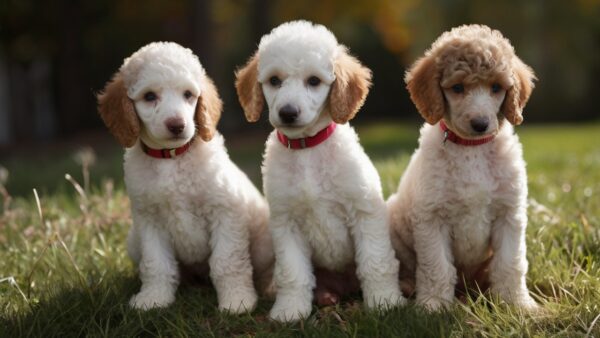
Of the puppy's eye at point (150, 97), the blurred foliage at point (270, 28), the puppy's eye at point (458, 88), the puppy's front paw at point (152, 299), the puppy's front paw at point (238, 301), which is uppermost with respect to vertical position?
the puppy's eye at point (458, 88)

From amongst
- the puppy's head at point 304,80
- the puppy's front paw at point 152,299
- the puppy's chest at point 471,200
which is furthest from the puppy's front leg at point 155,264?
the puppy's chest at point 471,200

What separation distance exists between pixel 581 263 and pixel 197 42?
11.0 meters

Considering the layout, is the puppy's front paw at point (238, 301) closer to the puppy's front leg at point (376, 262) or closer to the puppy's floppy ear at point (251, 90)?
the puppy's front leg at point (376, 262)

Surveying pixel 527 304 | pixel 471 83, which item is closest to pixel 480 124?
pixel 471 83

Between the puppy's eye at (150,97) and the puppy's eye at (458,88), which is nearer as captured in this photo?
the puppy's eye at (458,88)

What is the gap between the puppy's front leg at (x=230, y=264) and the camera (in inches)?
175

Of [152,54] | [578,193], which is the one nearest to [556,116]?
[578,193]

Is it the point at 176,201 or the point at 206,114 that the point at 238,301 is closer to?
the point at 176,201

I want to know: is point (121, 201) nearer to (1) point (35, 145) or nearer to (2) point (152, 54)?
(2) point (152, 54)

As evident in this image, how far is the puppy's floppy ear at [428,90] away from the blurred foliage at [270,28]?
10560 mm

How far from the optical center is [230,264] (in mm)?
4461

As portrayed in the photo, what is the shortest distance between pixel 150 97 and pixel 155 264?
1.16 metres

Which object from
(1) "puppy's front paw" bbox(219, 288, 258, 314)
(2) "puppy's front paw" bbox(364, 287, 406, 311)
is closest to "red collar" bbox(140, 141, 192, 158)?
(1) "puppy's front paw" bbox(219, 288, 258, 314)

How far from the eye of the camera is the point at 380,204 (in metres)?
4.30
